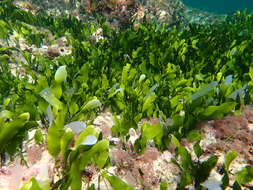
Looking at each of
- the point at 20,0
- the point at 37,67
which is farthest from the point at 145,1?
the point at 37,67

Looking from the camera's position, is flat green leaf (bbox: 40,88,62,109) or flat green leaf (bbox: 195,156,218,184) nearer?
flat green leaf (bbox: 195,156,218,184)

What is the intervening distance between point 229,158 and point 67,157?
4.41 feet

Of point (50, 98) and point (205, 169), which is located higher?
point (50, 98)

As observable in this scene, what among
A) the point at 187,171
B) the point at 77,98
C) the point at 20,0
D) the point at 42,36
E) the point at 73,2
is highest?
the point at 73,2

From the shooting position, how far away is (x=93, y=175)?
215cm

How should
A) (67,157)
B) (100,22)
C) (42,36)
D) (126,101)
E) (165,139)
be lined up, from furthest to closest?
A: 1. (100,22)
2. (42,36)
3. (126,101)
4. (165,139)
5. (67,157)

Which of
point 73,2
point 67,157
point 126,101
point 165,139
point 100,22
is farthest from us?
point 73,2

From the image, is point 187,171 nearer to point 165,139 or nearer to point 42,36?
point 165,139

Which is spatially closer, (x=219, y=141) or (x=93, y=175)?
(x=93, y=175)

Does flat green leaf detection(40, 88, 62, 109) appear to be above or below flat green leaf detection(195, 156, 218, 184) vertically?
above

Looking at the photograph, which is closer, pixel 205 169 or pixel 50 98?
pixel 205 169

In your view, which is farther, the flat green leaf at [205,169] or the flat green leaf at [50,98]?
the flat green leaf at [50,98]

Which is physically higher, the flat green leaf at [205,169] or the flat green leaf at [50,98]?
the flat green leaf at [50,98]

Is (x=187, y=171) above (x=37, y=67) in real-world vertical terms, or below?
below
